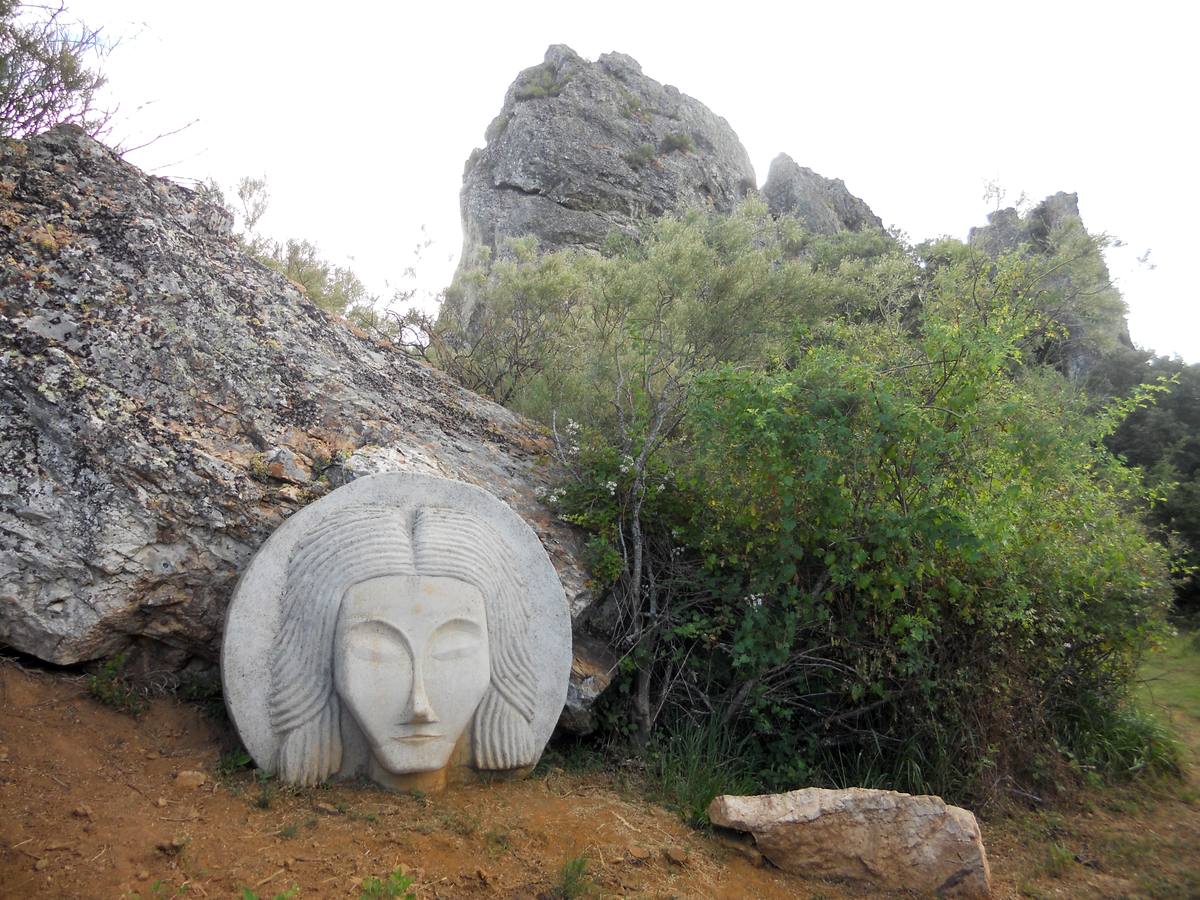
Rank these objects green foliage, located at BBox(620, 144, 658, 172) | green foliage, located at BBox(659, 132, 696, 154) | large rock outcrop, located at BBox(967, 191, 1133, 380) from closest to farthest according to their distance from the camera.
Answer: large rock outcrop, located at BBox(967, 191, 1133, 380) < green foliage, located at BBox(620, 144, 658, 172) < green foliage, located at BBox(659, 132, 696, 154)

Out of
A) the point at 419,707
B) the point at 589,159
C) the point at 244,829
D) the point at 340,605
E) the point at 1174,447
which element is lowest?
the point at 244,829

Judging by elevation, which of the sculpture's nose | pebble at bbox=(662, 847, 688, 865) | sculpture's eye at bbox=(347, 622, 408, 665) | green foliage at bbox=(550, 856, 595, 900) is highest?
sculpture's eye at bbox=(347, 622, 408, 665)

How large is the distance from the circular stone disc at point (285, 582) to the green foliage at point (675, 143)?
711 inches

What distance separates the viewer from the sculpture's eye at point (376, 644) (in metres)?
3.62

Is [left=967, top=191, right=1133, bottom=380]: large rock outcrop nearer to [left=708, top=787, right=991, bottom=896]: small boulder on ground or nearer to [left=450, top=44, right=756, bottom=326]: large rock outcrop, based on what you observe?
[left=450, top=44, right=756, bottom=326]: large rock outcrop

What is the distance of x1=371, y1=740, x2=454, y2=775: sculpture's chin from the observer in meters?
3.61

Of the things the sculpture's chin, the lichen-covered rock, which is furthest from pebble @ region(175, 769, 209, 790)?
the lichen-covered rock

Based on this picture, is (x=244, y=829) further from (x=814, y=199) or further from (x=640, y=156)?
(x=814, y=199)

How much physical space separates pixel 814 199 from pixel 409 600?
837 inches

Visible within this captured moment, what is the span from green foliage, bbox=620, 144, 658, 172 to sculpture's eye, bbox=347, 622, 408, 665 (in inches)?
670

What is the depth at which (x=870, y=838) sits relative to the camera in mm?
3668

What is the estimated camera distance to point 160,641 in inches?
157

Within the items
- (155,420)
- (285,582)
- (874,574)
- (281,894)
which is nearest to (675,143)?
(874,574)

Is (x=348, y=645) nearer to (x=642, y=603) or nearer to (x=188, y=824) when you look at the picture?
(x=188, y=824)
